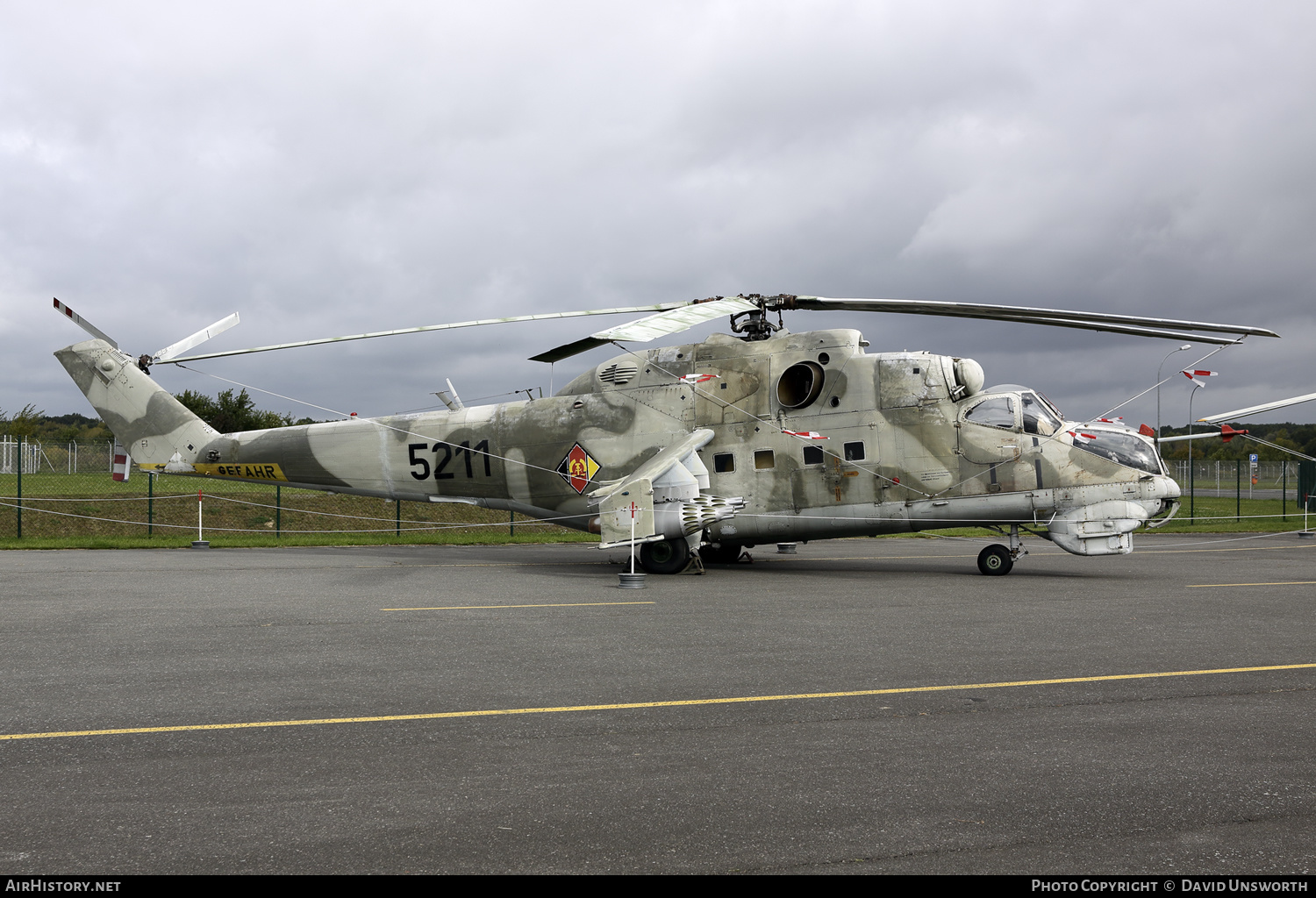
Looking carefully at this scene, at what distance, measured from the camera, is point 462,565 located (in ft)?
54.9

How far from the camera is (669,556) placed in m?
15.6

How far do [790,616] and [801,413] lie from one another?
6192 mm

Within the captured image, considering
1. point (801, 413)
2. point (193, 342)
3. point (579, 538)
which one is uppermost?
point (193, 342)

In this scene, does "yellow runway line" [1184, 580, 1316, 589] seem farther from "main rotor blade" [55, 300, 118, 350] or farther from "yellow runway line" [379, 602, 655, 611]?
"main rotor blade" [55, 300, 118, 350]

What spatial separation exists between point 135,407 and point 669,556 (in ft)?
42.1

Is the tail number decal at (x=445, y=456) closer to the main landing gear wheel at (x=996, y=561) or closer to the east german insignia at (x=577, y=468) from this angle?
the east german insignia at (x=577, y=468)

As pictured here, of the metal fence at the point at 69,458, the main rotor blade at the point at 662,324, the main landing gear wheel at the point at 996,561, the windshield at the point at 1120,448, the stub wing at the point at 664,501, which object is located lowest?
the main landing gear wheel at the point at 996,561

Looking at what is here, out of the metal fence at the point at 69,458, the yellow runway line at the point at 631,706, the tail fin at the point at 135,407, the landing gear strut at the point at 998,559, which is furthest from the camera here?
the metal fence at the point at 69,458

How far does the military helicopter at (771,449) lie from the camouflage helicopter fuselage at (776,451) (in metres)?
0.03

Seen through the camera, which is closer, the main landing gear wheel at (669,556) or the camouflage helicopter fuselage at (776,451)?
the camouflage helicopter fuselage at (776,451)

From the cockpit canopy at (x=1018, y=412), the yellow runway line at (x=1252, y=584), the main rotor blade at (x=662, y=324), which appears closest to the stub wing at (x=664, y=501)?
the main rotor blade at (x=662, y=324)

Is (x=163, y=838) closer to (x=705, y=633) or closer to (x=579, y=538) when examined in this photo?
(x=705, y=633)

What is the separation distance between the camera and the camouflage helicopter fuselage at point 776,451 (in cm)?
1455
